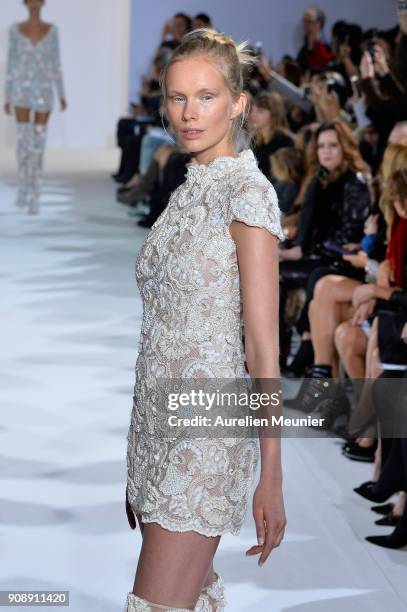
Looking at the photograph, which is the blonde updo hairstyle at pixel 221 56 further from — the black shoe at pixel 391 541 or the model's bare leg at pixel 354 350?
the model's bare leg at pixel 354 350

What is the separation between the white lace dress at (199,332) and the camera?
Result: 1.71 meters

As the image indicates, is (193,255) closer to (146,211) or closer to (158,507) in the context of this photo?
(158,507)

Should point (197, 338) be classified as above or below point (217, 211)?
below

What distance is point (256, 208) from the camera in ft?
5.43

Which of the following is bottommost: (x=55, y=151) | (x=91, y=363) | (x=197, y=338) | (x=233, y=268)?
(x=55, y=151)

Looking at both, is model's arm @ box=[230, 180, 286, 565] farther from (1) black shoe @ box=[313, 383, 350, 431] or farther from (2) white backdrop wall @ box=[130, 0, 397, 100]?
(2) white backdrop wall @ box=[130, 0, 397, 100]

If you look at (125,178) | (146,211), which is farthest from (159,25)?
(146,211)

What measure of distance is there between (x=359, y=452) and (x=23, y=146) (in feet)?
20.5

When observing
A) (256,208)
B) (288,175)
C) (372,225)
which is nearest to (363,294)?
(372,225)

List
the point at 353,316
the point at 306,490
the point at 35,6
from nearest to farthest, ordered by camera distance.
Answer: the point at 306,490 < the point at 353,316 < the point at 35,6

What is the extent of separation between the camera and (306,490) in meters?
3.55

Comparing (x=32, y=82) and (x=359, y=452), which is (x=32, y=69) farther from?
(x=359, y=452)

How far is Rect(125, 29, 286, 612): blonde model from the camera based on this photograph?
5.43 feet

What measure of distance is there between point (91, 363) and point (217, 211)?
10.8ft
